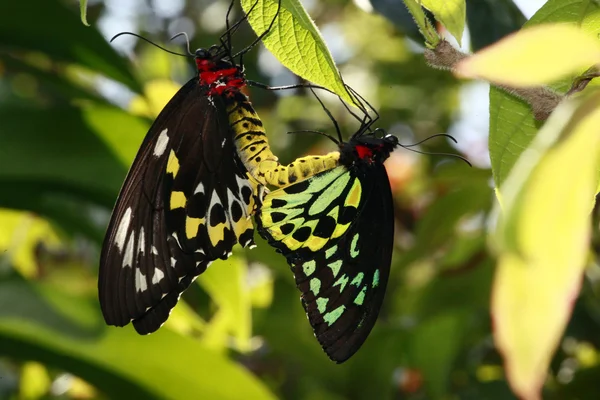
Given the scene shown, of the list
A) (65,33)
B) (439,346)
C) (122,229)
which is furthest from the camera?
(439,346)

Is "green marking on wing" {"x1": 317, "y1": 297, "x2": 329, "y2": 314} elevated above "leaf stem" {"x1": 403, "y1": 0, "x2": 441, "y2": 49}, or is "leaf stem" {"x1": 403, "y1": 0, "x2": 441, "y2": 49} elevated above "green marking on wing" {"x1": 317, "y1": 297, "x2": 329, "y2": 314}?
"leaf stem" {"x1": 403, "y1": 0, "x2": 441, "y2": 49}

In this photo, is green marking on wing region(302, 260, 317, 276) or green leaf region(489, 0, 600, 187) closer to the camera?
green leaf region(489, 0, 600, 187)

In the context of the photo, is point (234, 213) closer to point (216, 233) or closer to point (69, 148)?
point (216, 233)

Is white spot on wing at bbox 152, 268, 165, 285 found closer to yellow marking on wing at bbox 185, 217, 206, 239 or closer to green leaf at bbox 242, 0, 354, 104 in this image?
yellow marking on wing at bbox 185, 217, 206, 239

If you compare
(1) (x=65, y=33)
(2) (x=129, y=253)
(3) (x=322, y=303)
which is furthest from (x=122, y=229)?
(1) (x=65, y=33)

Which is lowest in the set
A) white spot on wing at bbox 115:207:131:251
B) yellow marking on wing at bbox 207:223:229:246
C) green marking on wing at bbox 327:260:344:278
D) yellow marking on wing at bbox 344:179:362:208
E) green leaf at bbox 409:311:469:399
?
green leaf at bbox 409:311:469:399

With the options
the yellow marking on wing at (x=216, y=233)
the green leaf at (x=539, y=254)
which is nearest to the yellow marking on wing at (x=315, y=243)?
the yellow marking on wing at (x=216, y=233)

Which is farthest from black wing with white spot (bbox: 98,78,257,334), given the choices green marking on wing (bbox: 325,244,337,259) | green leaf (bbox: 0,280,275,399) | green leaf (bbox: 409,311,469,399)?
green leaf (bbox: 409,311,469,399)
